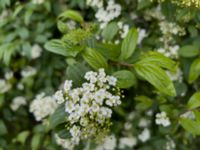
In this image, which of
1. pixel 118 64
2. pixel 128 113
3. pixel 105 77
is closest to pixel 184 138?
pixel 128 113

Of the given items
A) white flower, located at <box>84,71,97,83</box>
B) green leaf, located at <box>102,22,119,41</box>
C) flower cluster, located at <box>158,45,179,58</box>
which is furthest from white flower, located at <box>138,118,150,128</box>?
white flower, located at <box>84,71,97,83</box>

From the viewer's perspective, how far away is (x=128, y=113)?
106 inches

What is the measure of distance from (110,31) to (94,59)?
0.46 m

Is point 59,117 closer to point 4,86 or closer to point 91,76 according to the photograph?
point 91,76

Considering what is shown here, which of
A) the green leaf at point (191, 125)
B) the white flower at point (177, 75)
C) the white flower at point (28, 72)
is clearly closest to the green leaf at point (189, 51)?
the white flower at point (177, 75)

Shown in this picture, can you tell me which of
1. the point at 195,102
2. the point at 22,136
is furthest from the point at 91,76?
the point at 22,136

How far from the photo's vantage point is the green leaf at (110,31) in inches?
89.8

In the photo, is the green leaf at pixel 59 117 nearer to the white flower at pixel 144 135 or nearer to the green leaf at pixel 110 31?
the green leaf at pixel 110 31

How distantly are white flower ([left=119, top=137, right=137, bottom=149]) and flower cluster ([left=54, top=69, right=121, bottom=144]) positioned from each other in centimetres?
85

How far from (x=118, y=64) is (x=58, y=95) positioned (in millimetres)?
365

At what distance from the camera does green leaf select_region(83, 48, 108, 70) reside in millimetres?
1857

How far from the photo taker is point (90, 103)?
1.69 m

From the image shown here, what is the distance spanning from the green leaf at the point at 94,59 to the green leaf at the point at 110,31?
41cm

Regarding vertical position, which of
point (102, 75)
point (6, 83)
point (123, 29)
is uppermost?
point (102, 75)
